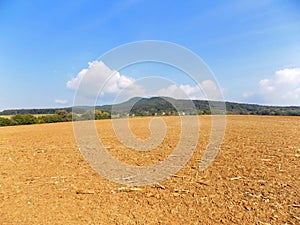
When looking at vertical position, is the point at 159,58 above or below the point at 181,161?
above

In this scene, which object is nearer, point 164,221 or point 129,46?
point 164,221

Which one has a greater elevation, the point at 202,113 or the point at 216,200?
the point at 202,113

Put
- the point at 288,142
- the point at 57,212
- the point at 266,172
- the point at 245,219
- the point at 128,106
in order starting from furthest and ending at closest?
the point at 128,106
the point at 288,142
the point at 266,172
the point at 57,212
the point at 245,219

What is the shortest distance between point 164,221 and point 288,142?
271 inches

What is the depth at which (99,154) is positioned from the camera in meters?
7.86

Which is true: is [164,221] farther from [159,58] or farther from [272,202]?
[159,58]

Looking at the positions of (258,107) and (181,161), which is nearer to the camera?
(181,161)

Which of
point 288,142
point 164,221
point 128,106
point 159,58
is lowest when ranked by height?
point 164,221

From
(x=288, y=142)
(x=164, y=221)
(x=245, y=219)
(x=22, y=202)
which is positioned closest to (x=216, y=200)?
(x=245, y=219)

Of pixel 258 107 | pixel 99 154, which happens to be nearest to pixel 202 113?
pixel 258 107

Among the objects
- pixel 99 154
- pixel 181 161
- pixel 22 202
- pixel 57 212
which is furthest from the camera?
pixel 99 154

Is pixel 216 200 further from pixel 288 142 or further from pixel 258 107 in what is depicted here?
pixel 258 107

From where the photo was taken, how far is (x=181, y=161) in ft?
21.7

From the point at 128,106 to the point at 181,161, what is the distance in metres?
3.83
